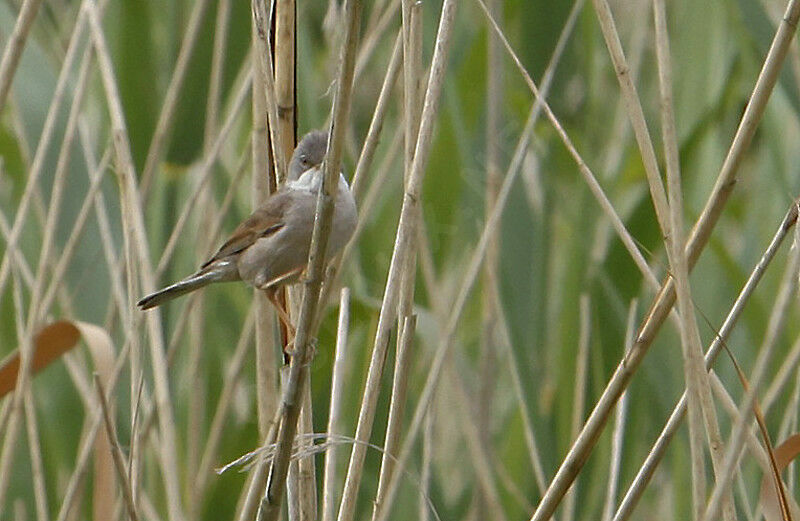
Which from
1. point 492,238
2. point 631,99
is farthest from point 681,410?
point 492,238

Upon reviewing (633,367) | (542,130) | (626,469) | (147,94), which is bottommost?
(626,469)

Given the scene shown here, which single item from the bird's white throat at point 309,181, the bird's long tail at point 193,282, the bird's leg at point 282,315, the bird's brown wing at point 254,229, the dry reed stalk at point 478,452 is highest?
the bird's white throat at point 309,181

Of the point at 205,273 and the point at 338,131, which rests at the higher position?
the point at 338,131

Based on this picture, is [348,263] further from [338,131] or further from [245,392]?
[338,131]

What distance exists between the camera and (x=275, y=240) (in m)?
2.52

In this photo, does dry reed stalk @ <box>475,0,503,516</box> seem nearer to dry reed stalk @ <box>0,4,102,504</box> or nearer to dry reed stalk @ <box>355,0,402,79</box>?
dry reed stalk @ <box>355,0,402,79</box>

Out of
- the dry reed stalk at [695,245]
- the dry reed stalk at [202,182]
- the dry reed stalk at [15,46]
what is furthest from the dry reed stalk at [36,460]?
the dry reed stalk at [695,245]

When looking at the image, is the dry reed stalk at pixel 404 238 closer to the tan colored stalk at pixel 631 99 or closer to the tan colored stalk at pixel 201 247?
the tan colored stalk at pixel 631 99

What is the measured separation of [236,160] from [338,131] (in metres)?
1.96

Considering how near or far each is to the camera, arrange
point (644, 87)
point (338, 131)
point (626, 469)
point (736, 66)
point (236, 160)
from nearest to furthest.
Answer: point (338, 131), point (626, 469), point (736, 66), point (236, 160), point (644, 87)

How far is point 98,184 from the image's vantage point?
7.84ft

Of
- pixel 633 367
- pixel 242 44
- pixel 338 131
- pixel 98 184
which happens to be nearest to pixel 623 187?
pixel 242 44

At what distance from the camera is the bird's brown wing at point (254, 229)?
239 cm

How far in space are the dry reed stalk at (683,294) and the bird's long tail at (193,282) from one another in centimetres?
110
